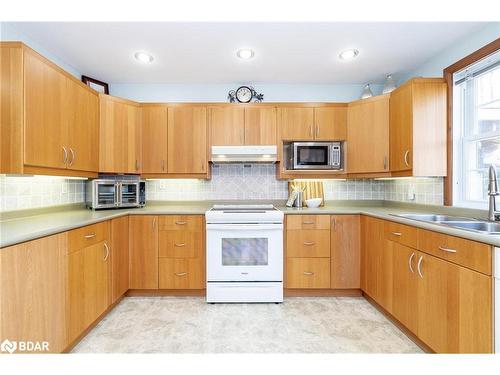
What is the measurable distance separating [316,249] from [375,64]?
6.49ft

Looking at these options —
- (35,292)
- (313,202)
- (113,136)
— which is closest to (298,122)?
(313,202)

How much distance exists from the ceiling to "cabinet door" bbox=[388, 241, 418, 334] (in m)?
1.73

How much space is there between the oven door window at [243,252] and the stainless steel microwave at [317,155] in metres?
0.97

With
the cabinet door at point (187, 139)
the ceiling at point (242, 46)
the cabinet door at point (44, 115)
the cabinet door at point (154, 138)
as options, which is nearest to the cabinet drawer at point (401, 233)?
the ceiling at point (242, 46)

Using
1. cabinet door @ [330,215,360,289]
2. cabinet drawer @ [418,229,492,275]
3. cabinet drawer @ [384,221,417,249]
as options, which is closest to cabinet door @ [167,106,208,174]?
cabinet door @ [330,215,360,289]

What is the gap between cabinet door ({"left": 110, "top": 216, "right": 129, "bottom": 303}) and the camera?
2209 mm

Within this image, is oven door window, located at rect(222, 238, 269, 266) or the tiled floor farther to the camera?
oven door window, located at rect(222, 238, 269, 266)

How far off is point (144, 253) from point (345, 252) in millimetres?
2027

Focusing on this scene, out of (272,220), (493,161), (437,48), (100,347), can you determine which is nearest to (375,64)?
(437,48)

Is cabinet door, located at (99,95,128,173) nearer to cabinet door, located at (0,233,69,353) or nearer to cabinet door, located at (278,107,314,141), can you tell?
cabinet door, located at (0,233,69,353)

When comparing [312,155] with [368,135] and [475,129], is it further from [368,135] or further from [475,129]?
[475,129]

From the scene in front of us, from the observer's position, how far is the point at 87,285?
1.82m

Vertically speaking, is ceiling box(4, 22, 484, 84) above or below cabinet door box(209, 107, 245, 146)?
above

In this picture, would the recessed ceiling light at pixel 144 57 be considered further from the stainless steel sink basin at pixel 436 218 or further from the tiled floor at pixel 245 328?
the stainless steel sink basin at pixel 436 218
